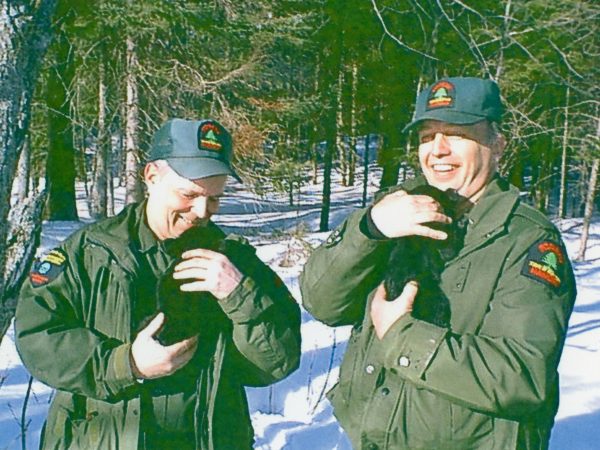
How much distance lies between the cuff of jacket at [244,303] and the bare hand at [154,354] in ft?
0.51

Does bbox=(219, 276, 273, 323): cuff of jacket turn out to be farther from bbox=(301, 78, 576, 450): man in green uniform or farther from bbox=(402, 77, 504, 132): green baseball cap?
bbox=(402, 77, 504, 132): green baseball cap

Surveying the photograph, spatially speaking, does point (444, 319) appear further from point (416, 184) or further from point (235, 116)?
point (235, 116)

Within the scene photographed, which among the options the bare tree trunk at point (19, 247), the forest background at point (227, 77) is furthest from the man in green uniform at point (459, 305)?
the forest background at point (227, 77)

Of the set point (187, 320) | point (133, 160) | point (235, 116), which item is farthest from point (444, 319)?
point (133, 160)

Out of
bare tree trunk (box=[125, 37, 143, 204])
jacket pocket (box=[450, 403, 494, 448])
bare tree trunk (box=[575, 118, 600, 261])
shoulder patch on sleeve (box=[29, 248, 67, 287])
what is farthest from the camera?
bare tree trunk (box=[575, 118, 600, 261])

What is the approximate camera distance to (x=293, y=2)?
1541 cm

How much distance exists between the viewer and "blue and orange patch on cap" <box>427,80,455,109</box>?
2162 millimetres

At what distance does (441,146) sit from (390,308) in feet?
1.58

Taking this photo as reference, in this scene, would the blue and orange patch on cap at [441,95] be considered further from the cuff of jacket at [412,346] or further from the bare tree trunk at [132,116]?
the bare tree trunk at [132,116]

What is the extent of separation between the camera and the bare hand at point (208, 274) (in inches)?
85.3

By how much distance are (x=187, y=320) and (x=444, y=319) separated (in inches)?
28.8

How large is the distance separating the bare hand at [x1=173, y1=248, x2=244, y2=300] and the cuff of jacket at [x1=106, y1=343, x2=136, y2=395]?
25 centimetres

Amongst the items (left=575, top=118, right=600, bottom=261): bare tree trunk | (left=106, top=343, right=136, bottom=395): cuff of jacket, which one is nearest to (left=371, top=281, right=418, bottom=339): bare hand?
(left=106, top=343, right=136, bottom=395): cuff of jacket

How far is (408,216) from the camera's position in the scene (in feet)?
6.60
